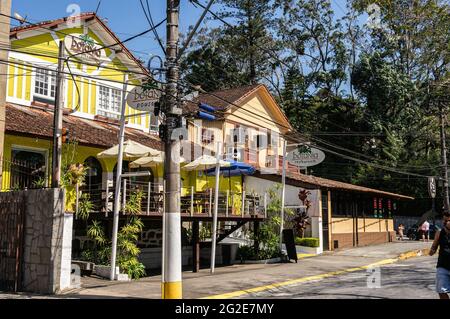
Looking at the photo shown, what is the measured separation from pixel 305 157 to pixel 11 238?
13083mm

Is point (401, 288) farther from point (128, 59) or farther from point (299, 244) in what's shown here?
point (128, 59)

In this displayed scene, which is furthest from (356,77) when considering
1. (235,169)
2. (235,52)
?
(235,169)

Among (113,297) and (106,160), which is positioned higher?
(106,160)

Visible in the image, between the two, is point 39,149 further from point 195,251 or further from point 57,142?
point 195,251

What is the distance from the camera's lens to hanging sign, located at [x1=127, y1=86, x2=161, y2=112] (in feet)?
45.8

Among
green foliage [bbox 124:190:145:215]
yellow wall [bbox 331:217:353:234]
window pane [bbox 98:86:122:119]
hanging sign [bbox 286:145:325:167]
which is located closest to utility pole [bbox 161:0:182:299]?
green foliage [bbox 124:190:145:215]

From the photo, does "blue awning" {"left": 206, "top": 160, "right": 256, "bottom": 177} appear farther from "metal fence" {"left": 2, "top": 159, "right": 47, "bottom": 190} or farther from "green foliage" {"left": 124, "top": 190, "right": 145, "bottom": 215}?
"metal fence" {"left": 2, "top": 159, "right": 47, "bottom": 190}

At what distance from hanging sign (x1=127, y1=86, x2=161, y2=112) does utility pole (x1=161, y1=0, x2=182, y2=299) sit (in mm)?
2103

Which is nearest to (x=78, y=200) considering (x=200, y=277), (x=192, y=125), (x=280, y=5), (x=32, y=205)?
(x=32, y=205)

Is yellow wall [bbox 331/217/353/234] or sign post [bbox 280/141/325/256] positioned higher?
sign post [bbox 280/141/325/256]

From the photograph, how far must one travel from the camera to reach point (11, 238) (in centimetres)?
1295

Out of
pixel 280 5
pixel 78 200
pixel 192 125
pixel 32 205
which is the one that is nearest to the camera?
pixel 32 205

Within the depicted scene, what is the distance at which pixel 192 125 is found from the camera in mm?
27281

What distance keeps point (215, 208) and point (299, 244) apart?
886 centimetres
